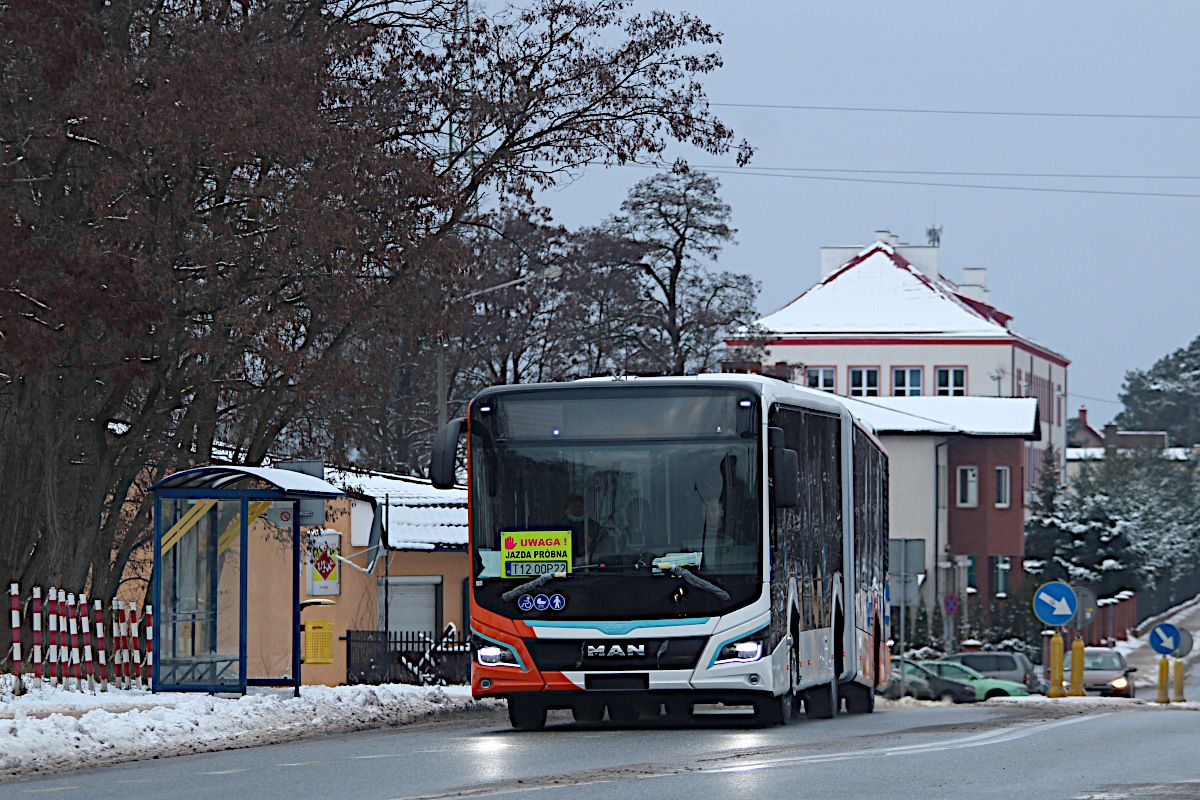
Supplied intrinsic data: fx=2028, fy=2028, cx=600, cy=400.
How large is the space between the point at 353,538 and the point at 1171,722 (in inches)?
811

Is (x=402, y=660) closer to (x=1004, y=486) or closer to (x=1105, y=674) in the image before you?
(x=1105, y=674)

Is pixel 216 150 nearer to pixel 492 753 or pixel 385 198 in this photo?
pixel 385 198

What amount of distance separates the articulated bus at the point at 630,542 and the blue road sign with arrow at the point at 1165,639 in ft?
Result: 81.6

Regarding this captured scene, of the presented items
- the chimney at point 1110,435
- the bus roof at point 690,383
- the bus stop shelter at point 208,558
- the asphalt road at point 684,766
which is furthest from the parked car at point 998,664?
the chimney at point 1110,435

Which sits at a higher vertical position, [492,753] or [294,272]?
[294,272]

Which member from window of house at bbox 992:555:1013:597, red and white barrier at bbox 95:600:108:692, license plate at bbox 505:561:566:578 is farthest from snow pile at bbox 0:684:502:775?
window of house at bbox 992:555:1013:597

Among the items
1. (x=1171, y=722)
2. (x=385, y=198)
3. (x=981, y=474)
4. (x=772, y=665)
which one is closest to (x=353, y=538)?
(x=385, y=198)

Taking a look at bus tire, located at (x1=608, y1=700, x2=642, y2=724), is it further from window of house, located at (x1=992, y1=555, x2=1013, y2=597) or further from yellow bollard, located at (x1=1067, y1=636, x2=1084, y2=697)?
window of house, located at (x1=992, y1=555, x2=1013, y2=597)

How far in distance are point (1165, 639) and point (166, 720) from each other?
94.2 feet

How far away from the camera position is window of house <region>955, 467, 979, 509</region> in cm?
8444

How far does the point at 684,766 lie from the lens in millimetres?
13695

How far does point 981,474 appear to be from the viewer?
84.4m

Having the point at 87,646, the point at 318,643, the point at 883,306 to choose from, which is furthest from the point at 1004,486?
the point at 87,646

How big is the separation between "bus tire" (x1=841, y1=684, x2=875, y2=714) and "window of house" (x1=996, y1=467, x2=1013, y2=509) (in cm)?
6100
